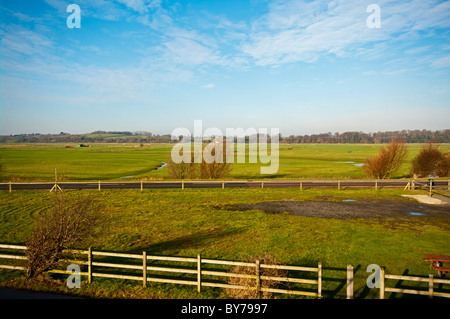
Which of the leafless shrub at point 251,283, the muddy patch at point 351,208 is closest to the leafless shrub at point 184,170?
the muddy patch at point 351,208

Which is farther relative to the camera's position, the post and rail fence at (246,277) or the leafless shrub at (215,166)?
the leafless shrub at (215,166)

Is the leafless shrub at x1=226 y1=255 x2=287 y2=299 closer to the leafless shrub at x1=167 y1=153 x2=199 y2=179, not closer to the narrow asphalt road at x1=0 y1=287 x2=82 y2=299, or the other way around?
the narrow asphalt road at x1=0 y1=287 x2=82 y2=299

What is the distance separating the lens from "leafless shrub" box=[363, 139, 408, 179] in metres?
41.7

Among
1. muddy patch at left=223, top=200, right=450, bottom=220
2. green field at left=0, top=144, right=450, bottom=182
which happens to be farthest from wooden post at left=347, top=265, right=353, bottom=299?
green field at left=0, top=144, right=450, bottom=182

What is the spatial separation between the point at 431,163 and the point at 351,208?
34399mm

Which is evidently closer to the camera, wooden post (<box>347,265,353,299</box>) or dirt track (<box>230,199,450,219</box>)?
wooden post (<box>347,265,353,299</box>)

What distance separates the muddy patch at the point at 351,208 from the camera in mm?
20250

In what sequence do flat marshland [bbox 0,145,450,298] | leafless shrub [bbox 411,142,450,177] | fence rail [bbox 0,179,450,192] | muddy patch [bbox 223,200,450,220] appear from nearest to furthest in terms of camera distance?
1. flat marshland [bbox 0,145,450,298]
2. muddy patch [bbox 223,200,450,220]
3. fence rail [bbox 0,179,450,192]
4. leafless shrub [bbox 411,142,450,177]

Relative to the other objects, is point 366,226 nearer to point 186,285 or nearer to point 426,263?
point 426,263

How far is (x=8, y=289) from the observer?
9.88 meters

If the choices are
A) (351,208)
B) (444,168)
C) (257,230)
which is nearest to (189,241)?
(257,230)

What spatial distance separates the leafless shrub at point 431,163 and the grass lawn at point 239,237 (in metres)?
33.5

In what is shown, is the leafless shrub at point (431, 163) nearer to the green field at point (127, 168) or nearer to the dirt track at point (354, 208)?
the green field at point (127, 168)

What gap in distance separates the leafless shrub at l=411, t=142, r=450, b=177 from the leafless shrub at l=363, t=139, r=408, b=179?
293 inches
